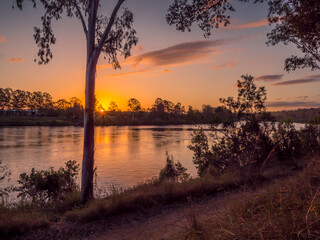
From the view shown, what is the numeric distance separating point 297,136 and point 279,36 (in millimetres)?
4900

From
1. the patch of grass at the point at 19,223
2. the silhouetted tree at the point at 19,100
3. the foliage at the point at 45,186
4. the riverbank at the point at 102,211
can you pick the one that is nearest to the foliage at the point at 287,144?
the riverbank at the point at 102,211

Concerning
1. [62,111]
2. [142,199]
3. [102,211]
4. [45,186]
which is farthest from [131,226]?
[62,111]

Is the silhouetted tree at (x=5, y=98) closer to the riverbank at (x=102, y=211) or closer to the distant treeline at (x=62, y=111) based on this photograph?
the distant treeline at (x=62, y=111)

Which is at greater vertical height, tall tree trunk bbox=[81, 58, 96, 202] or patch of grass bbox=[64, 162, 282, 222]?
tall tree trunk bbox=[81, 58, 96, 202]

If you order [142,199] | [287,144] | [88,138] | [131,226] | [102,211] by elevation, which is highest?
[88,138]

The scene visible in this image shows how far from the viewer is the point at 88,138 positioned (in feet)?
24.2

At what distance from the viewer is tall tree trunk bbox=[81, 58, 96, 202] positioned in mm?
7258

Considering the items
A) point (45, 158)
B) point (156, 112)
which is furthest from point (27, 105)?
point (45, 158)

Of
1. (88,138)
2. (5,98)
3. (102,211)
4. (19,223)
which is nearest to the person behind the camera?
(19,223)

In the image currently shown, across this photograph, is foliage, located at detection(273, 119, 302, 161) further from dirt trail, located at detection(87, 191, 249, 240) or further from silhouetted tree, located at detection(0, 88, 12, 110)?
silhouetted tree, located at detection(0, 88, 12, 110)

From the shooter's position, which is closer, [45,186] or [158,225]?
[158,225]

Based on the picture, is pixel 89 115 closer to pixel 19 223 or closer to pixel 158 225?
pixel 19 223

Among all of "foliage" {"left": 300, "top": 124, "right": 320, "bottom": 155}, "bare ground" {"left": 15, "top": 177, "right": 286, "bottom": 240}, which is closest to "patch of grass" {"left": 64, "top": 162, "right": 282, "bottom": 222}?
"bare ground" {"left": 15, "top": 177, "right": 286, "bottom": 240}

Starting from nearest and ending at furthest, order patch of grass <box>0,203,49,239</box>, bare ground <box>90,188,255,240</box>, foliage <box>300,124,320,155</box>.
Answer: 1. bare ground <box>90,188,255,240</box>
2. patch of grass <box>0,203,49,239</box>
3. foliage <box>300,124,320,155</box>
